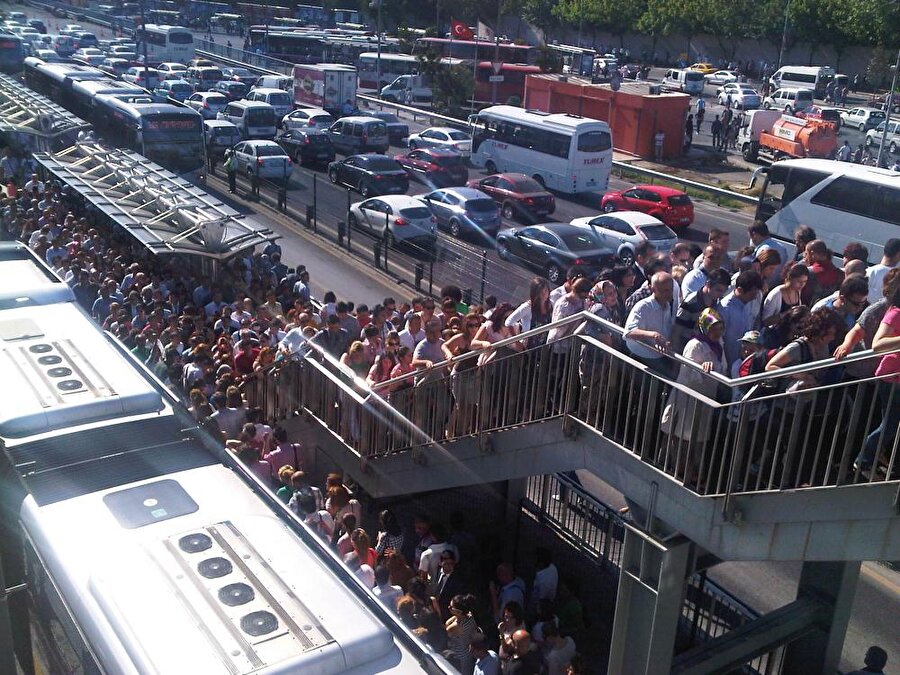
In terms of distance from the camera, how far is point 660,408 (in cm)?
700

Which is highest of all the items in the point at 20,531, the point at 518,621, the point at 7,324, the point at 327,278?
the point at 7,324

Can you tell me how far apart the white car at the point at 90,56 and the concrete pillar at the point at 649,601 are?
54.9m

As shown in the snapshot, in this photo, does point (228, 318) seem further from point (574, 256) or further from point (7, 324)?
point (574, 256)

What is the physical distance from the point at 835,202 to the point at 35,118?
2092 centimetres

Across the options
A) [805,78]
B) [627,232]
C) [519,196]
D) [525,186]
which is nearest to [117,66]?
[525,186]

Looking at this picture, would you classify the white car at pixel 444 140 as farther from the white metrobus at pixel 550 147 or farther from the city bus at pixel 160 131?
the city bus at pixel 160 131

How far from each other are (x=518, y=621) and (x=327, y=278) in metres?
14.8

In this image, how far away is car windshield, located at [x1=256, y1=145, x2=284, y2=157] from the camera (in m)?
30.0

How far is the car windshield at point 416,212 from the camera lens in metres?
23.0

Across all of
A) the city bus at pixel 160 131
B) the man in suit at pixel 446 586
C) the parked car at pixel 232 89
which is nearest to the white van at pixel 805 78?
the parked car at pixel 232 89

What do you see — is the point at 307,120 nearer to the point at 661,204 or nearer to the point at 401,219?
the point at 401,219

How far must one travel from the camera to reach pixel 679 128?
128 ft

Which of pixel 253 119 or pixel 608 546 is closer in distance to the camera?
pixel 608 546

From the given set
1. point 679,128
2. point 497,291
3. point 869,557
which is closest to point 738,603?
point 869,557
